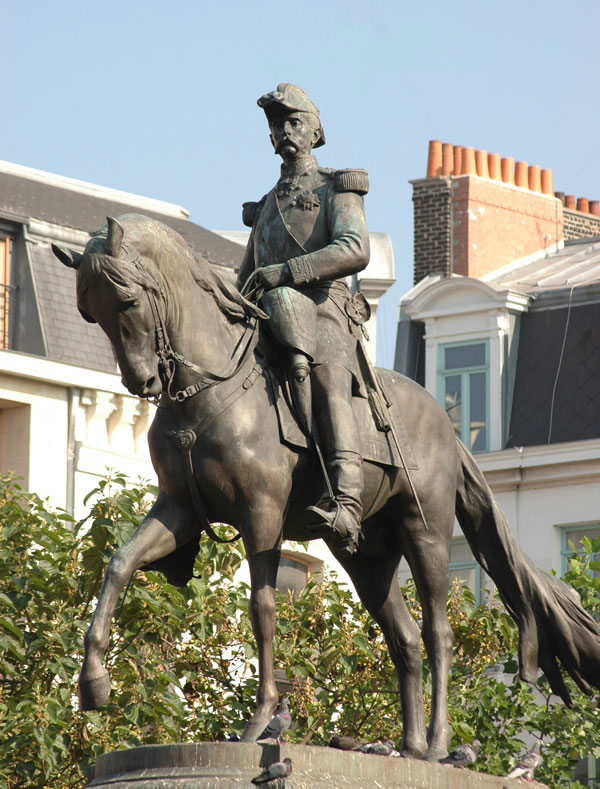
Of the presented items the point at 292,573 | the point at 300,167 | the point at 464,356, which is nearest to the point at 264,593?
the point at 300,167

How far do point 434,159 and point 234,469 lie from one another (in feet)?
85.9

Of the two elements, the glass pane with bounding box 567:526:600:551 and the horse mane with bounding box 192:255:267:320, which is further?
the glass pane with bounding box 567:526:600:551

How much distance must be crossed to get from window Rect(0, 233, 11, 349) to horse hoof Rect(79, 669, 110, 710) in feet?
54.1

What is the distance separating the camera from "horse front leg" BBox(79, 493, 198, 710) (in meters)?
10.2

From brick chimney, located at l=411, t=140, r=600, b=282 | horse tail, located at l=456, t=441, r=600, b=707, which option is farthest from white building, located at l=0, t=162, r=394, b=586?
horse tail, located at l=456, t=441, r=600, b=707

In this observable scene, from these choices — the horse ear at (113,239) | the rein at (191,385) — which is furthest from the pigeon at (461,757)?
the horse ear at (113,239)

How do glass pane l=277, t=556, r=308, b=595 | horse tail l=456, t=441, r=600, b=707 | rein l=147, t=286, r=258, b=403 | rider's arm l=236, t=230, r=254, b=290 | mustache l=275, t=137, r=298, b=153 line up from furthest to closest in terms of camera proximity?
glass pane l=277, t=556, r=308, b=595 < horse tail l=456, t=441, r=600, b=707 < rider's arm l=236, t=230, r=254, b=290 < mustache l=275, t=137, r=298, b=153 < rein l=147, t=286, r=258, b=403

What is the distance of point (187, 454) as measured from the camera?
10.6m

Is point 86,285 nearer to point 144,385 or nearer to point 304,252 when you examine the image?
point 144,385

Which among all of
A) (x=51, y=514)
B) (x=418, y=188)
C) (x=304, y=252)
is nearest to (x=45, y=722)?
(x=51, y=514)

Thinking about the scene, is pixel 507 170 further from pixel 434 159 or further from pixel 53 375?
pixel 53 375

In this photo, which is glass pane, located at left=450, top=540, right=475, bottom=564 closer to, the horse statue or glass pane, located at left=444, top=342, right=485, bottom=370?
glass pane, located at left=444, top=342, right=485, bottom=370

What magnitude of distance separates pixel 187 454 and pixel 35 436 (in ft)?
53.7

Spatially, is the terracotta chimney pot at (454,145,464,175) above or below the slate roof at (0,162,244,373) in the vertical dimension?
above
